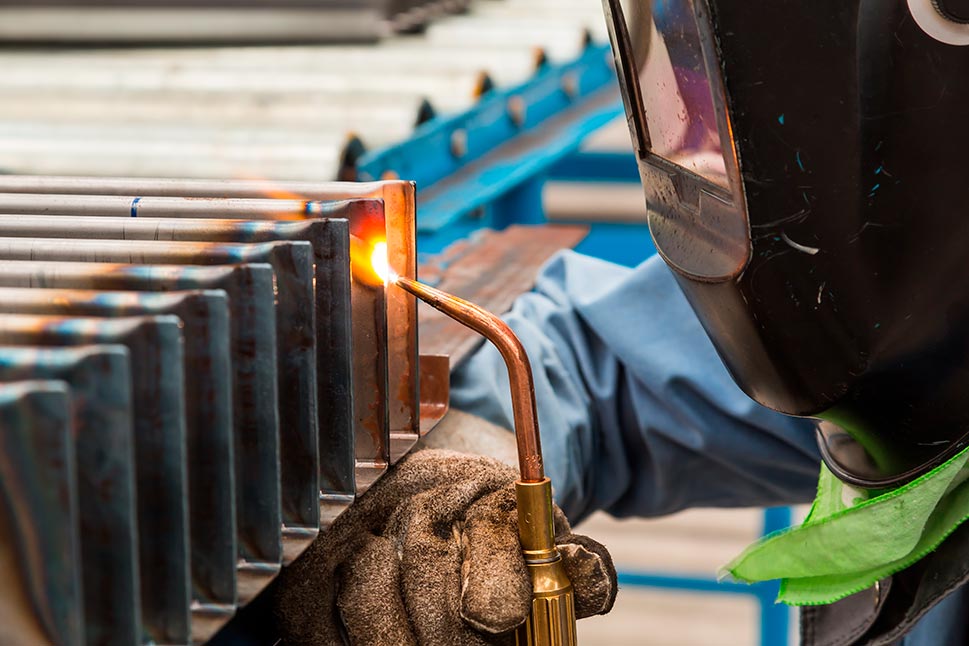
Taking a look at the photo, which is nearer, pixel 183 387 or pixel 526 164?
pixel 183 387

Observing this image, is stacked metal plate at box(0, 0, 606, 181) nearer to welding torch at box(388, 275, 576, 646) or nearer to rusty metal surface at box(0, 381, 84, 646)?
welding torch at box(388, 275, 576, 646)

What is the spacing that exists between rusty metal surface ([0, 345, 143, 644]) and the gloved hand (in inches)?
8.5

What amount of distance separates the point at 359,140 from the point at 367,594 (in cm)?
108

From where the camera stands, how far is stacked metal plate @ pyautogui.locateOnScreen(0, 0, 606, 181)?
172 centimetres

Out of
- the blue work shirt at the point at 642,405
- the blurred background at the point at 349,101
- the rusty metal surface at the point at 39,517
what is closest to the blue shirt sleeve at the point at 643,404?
the blue work shirt at the point at 642,405

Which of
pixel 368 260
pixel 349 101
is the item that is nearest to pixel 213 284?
pixel 368 260

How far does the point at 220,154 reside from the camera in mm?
1725

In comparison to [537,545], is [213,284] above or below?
above

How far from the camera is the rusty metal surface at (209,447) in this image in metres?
0.58

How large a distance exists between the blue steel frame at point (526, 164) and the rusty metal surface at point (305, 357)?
0.88 metres

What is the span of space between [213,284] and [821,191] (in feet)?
1.29

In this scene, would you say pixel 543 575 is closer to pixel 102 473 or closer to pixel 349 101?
pixel 102 473

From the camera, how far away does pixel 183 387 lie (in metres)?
0.57

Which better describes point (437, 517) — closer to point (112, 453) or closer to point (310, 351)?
point (310, 351)
